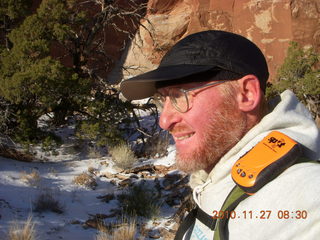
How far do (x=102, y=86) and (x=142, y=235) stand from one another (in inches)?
Result: 179

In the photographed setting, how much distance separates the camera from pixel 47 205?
5078 mm

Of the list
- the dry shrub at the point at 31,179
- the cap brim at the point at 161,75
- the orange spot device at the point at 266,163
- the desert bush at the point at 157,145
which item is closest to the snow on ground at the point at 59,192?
the dry shrub at the point at 31,179

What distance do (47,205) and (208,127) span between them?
14.4ft

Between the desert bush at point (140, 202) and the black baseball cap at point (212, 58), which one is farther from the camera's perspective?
the desert bush at point (140, 202)

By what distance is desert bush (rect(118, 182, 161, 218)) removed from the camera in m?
5.24

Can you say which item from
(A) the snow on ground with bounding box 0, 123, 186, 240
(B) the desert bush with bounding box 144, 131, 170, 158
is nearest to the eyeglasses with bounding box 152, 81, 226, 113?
(A) the snow on ground with bounding box 0, 123, 186, 240

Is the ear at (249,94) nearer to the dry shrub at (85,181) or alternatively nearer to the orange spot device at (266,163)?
the orange spot device at (266,163)

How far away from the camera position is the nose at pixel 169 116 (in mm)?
1385

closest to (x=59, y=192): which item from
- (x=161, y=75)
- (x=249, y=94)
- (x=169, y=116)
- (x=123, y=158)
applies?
(x=123, y=158)

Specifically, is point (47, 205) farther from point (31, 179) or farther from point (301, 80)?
point (301, 80)

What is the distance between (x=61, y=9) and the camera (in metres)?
7.39

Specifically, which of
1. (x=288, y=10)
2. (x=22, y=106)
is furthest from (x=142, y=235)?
(x=288, y=10)

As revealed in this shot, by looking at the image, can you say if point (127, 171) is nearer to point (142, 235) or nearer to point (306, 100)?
point (142, 235)

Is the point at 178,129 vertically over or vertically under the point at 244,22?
under
